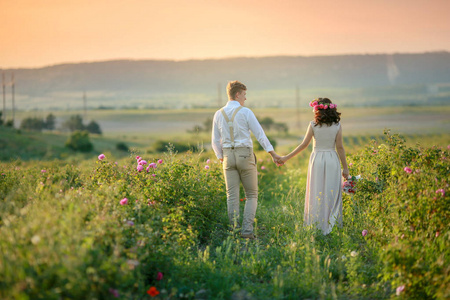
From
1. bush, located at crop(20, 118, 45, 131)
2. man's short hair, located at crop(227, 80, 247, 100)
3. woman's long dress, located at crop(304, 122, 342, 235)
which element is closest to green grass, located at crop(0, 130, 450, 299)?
woman's long dress, located at crop(304, 122, 342, 235)

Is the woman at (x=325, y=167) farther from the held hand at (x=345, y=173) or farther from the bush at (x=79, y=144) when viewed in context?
the bush at (x=79, y=144)

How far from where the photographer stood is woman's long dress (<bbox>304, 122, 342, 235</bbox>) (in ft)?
20.5

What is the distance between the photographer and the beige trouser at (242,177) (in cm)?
629

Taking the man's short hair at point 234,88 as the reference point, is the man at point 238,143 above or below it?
below

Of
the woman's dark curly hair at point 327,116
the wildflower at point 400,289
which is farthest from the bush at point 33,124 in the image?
the wildflower at point 400,289

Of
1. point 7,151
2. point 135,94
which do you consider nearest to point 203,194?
point 7,151

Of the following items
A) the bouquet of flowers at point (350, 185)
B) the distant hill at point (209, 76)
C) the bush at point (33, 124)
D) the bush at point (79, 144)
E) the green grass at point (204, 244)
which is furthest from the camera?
the distant hill at point (209, 76)

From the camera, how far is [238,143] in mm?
6234

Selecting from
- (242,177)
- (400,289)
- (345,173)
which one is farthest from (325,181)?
(400,289)

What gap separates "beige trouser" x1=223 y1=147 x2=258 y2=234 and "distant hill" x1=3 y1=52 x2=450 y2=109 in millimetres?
159386

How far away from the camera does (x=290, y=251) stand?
5.16 metres

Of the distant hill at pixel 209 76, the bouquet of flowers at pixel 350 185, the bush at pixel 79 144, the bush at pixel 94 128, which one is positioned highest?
the distant hill at pixel 209 76

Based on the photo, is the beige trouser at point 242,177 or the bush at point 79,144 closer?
the beige trouser at point 242,177

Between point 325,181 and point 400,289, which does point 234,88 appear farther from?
point 400,289
